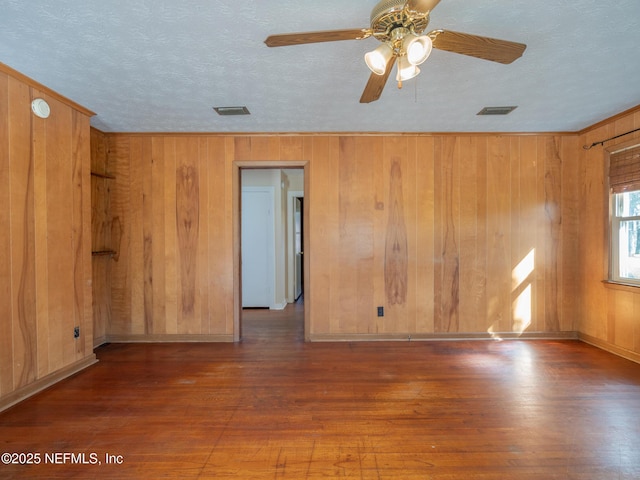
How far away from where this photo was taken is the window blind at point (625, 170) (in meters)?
2.97

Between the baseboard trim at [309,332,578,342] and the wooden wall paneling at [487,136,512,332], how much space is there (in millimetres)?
100

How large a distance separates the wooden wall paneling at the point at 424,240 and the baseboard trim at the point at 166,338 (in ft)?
7.47

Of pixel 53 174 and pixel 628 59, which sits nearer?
pixel 628 59

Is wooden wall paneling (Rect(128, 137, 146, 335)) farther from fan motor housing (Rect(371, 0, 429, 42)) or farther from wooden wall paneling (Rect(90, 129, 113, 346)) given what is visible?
fan motor housing (Rect(371, 0, 429, 42))

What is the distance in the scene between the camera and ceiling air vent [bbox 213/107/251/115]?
293 cm

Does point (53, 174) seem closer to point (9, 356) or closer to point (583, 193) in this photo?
point (9, 356)

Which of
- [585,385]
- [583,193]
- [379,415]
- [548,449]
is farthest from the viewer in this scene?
[583,193]

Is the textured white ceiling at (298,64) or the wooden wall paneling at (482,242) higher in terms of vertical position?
the textured white ceiling at (298,64)

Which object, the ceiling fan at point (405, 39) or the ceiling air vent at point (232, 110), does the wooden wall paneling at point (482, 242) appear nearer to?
the ceiling fan at point (405, 39)

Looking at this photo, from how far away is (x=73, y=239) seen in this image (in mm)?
2861

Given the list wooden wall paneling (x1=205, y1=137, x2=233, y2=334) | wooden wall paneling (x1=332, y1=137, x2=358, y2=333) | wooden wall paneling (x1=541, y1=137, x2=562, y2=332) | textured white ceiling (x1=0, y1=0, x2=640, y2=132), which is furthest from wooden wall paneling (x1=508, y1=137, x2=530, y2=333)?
wooden wall paneling (x1=205, y1=137, x2=233, y2=334)

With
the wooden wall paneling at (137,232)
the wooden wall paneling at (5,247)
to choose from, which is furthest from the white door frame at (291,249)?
the wooden wall paneling at (5,247)

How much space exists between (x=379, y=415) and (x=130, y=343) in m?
3.02

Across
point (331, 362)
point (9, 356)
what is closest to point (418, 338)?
point (331, 362)
